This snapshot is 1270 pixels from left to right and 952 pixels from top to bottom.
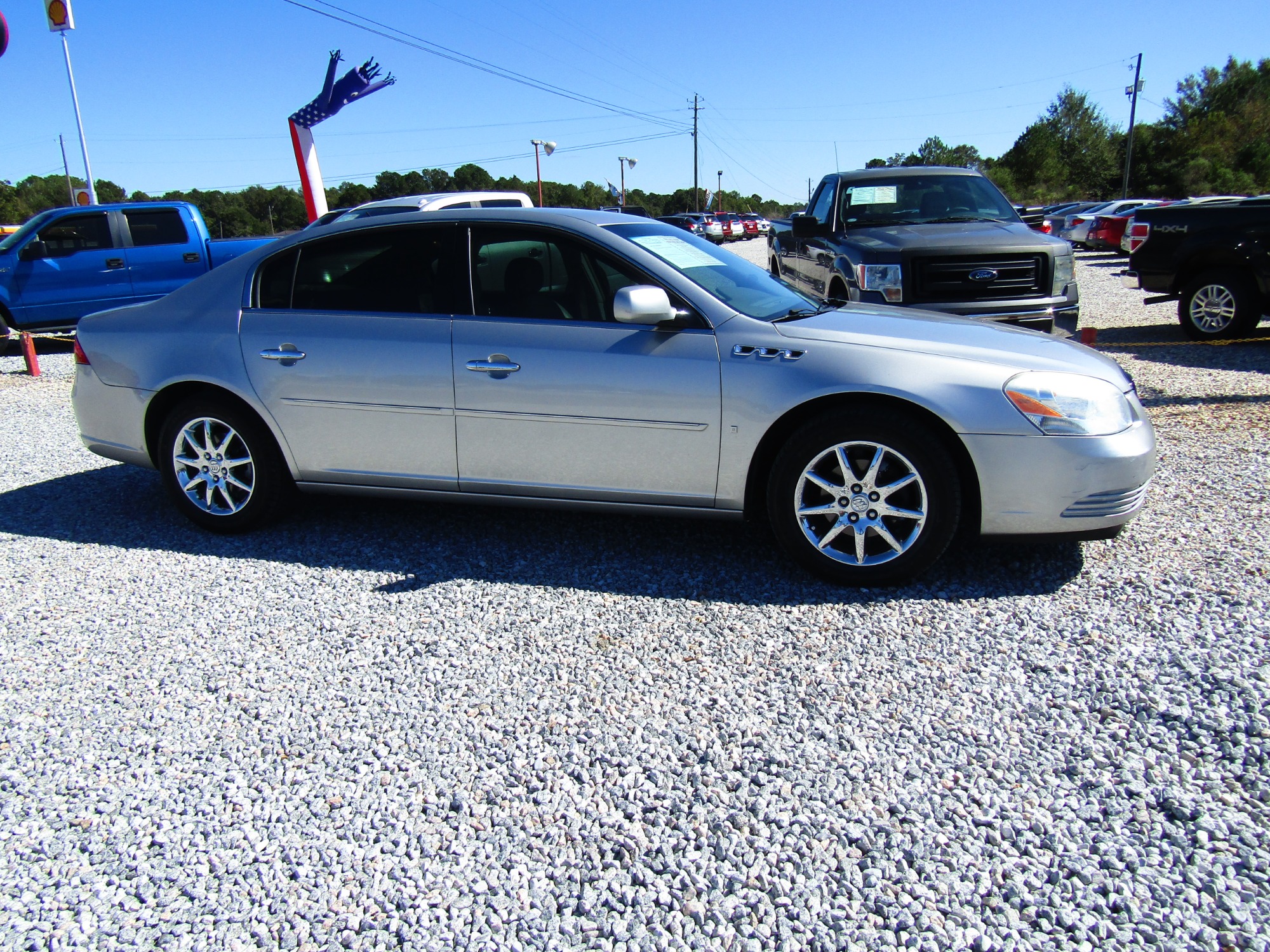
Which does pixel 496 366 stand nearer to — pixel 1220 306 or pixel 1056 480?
pixel 1056 480

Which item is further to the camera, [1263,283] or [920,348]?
[1263,283]

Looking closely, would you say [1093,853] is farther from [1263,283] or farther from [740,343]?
[1263,283]

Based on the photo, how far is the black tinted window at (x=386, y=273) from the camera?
4227 mm

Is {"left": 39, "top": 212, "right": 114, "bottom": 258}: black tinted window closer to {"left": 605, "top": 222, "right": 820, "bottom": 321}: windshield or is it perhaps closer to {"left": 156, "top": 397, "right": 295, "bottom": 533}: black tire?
{"left": 156, "top": 397, "right": 295, "bottom": 533}: black tire

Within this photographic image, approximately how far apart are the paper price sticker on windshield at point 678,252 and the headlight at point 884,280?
3.47 meters

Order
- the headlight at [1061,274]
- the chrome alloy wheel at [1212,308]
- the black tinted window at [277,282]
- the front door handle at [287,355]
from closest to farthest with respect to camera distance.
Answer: the front door handle at [287,355], the black tinted window at [277,282], the headlight at [1061,274], the chrome alloy wheel at [1212,308]

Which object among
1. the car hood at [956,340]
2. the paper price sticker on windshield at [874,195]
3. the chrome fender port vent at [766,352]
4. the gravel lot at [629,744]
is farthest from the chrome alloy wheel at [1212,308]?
the chrome fender port vent at [766,352]

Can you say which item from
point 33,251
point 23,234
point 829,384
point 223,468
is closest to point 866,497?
point 829,384

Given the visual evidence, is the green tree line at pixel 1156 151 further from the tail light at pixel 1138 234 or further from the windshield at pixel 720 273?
the windshield at pixel 720 273

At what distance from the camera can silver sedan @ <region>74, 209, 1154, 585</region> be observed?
362cm

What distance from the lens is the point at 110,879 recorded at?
222 centimetres

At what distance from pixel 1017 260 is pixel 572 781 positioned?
660 cm

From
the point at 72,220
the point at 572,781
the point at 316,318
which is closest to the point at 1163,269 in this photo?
the point at 316,318

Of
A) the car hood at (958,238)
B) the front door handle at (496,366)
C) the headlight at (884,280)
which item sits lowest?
the front door handle at (496,366)
